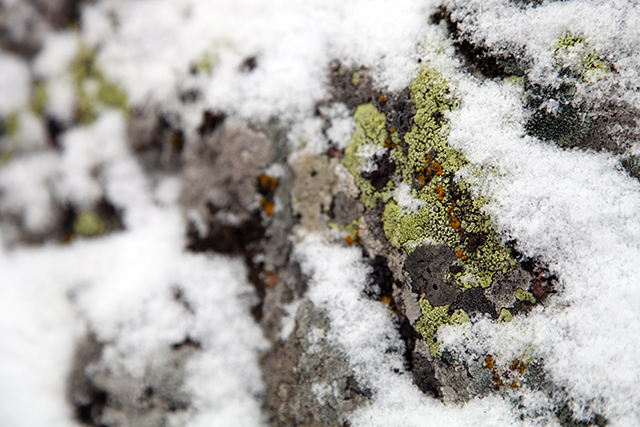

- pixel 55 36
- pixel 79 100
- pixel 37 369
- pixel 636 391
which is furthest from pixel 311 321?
pixel 55 36

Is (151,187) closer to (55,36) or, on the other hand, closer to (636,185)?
(55,36)

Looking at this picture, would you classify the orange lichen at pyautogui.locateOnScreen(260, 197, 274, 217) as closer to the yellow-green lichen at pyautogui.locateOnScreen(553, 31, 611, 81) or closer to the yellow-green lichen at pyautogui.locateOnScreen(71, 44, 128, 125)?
the yellow-green lichen at pyautogui.locateOnScreen(553, 31, 611, 81)

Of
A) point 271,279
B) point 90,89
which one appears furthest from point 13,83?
point 271,279

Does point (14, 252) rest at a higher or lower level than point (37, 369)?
higher

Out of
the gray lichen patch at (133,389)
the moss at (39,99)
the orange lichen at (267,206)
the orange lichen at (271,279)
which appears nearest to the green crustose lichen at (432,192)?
the orange lichen at (267,206)

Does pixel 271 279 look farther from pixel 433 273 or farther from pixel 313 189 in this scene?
pixel 433 273

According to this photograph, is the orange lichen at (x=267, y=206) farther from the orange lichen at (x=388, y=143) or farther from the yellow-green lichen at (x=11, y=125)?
the yellow-green lichen at (x=11, y=125)
